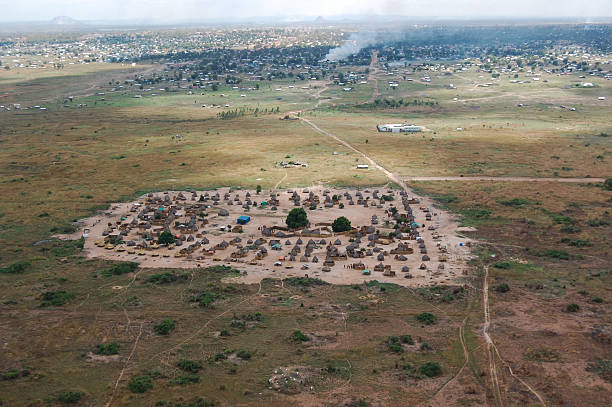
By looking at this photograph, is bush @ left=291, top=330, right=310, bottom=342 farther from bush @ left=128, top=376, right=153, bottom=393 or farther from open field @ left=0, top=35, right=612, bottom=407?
bush @ left=128, top=376, right=153, bottom=393

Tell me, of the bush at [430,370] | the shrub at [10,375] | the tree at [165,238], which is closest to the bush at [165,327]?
the shrub at [10,375]

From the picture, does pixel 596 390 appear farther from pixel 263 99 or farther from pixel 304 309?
pixel 263 99

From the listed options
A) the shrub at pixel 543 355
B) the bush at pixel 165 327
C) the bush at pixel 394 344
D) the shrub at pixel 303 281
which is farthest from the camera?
the shrub at pixel 303 281

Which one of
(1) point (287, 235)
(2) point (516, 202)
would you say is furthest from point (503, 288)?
(2) point (516, 202)

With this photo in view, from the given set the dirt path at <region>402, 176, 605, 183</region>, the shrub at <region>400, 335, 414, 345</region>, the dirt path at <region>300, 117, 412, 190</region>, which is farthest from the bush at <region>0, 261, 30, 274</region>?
the dirt path at <region>402, 176, 605, 183</region>

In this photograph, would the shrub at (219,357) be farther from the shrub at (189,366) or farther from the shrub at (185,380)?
the shrub at (185,380)

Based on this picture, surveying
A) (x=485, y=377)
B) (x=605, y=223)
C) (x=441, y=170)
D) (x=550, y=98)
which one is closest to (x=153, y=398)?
(x=485, y=377)

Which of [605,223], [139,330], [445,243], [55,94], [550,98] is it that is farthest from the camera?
[55,94]
